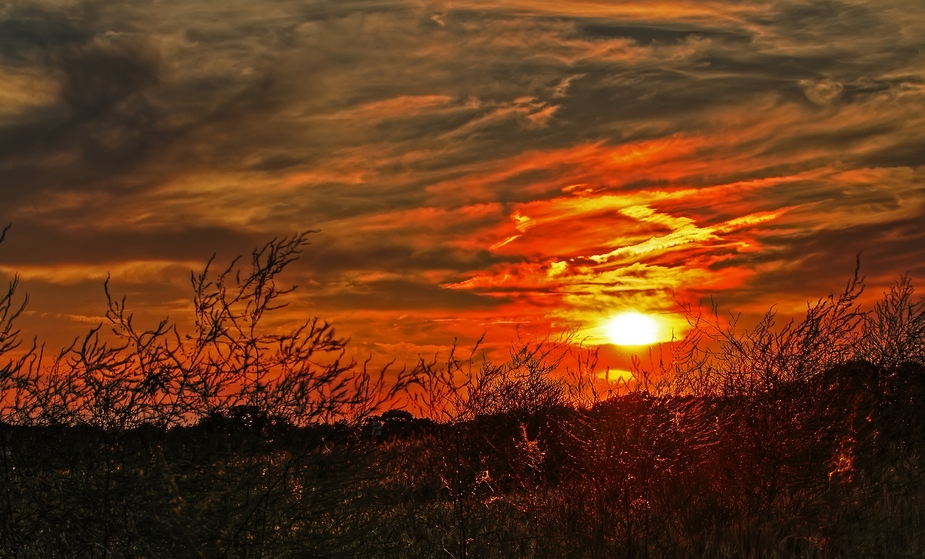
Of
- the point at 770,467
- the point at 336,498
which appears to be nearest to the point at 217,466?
the point at 336,498

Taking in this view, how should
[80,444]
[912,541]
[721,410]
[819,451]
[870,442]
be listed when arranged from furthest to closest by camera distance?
[870,442] → [721,410] → [819,451] → [912,541] → [80,444]

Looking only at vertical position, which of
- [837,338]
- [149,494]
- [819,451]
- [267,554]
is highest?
[837,338]

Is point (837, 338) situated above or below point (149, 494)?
above

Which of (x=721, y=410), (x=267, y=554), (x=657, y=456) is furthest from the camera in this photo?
(x=721, y=410)

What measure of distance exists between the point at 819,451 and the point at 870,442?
7.60ft

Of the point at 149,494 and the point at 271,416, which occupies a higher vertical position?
the point at 271,416

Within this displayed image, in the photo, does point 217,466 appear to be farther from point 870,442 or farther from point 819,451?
point 870,442

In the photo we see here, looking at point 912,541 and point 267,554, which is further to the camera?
point 912,541

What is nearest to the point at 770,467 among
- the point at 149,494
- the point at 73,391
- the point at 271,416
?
the point at 271,416

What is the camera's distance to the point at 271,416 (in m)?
6.89

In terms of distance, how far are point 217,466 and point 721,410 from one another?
20.3ft

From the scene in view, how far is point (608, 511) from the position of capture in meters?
8.94

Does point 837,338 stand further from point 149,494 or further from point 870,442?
point 149,494

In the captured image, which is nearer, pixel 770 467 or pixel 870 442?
pixel 770 467
